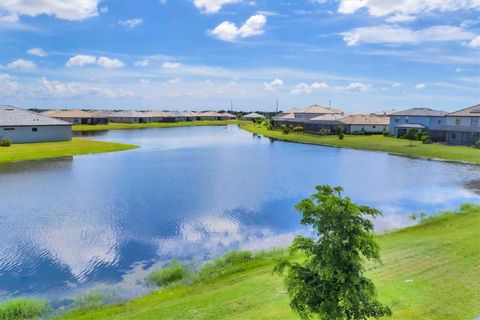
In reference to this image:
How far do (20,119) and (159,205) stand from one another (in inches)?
1446

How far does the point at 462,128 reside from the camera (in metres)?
58.8

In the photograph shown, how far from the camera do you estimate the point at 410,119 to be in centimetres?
7288

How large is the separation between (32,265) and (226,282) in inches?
276

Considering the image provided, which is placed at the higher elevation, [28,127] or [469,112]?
[469,112]

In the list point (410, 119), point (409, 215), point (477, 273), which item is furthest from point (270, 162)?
point (410, 119)

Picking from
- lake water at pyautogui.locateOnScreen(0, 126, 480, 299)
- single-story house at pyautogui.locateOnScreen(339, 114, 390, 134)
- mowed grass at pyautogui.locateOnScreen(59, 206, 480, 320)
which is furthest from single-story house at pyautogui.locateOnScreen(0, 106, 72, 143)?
single-story house at pyautogui.locateOnScreen(339, 114, 390, 134)

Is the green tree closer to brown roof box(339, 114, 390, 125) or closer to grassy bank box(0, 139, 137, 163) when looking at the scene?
grassy bank box(0, 139, 137, 163)

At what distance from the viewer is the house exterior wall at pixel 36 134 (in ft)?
162

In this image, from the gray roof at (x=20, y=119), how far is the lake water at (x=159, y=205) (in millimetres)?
13315

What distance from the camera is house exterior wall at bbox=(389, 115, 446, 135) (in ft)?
226

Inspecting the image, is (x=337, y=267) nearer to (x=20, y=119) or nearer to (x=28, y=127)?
(x=28, y=127)

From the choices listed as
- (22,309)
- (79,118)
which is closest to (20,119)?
(22,309)

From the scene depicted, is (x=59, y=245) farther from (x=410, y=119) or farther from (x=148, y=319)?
(x=410, y=119)

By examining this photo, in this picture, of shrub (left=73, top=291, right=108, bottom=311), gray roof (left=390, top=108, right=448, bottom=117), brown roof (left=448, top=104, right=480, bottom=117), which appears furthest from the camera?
gray roof (left=390, top=108, right=448, bottom=117)
